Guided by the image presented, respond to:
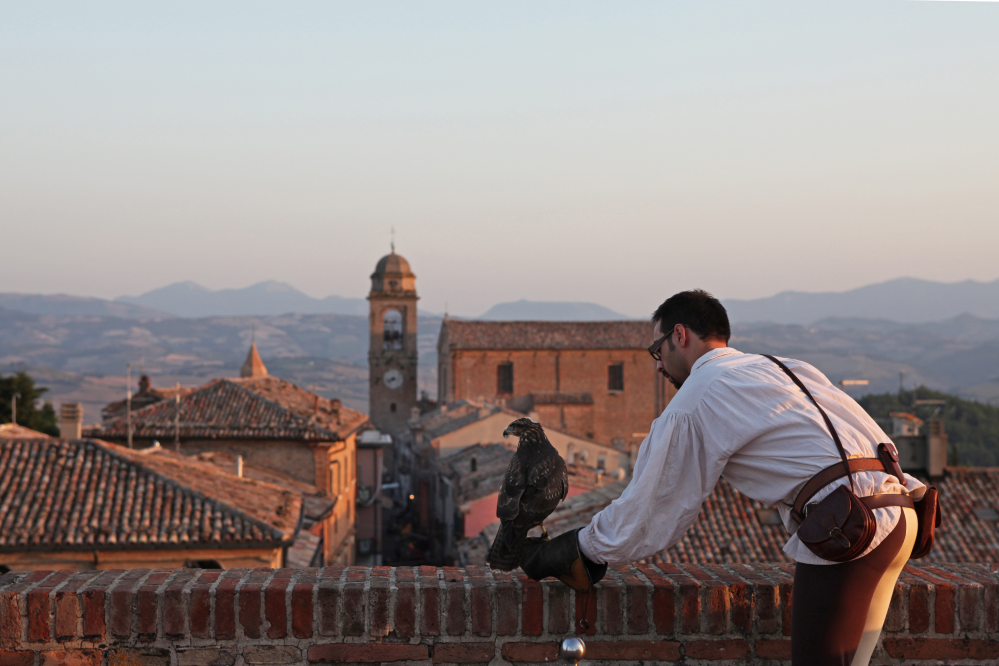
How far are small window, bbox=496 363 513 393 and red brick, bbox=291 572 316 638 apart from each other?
55.3m

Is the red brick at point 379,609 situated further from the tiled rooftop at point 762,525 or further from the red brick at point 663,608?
the tiled rooftop at point 762,525

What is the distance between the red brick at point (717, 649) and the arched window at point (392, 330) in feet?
192

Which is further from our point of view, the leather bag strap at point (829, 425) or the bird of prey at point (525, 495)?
the bird of prey at point (525, 495)

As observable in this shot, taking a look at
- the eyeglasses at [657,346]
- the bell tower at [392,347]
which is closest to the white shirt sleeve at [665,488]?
the eyeglasses at [657,346]

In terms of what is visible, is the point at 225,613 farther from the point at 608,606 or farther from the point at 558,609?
the point at 608,606

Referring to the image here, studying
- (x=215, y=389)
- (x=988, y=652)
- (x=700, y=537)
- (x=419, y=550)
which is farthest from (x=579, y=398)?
(x=988, y=652)

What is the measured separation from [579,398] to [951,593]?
5419 cm

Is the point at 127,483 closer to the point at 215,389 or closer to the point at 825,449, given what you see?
the point at 215,389

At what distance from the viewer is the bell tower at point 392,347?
6122 centimetres

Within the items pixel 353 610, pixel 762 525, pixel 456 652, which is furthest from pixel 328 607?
pixel 762 525

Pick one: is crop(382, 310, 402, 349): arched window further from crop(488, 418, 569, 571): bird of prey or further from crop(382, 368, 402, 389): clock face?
crop(488, 418, 569, 571): bird of prey

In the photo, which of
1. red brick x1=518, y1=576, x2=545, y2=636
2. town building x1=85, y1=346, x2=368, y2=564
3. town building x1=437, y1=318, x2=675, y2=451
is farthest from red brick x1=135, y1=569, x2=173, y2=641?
town building x1=437, y1=318, x2=675, y2=451

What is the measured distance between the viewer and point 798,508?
281 centimetres

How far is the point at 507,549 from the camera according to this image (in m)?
3.30
